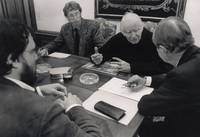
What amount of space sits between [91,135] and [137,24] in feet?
4.08

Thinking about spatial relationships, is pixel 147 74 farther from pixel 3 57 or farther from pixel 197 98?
pixel 3 57

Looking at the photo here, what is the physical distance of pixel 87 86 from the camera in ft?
4.71

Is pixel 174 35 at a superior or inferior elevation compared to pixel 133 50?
superior

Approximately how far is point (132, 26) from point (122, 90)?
722 mm

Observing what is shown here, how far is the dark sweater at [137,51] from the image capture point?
1854 millimetres

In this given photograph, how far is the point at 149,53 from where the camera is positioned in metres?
2.00

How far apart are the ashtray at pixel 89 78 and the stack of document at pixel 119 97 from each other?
0.38 ft

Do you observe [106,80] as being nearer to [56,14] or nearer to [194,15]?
[194,15]

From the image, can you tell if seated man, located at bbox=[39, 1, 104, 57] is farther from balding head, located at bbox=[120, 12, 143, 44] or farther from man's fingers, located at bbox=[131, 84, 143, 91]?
man's fingers, located at bbox=[131, 84, 143, 91]

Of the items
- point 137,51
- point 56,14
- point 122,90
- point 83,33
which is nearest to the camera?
point 122,90

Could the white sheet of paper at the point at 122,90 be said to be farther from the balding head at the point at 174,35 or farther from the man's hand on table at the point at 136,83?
the balding head at the point at 174,35

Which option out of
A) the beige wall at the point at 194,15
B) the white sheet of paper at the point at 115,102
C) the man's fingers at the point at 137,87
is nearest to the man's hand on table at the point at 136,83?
the man's fingers at the point at 137,87

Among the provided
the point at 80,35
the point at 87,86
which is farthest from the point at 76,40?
the point at 87,86

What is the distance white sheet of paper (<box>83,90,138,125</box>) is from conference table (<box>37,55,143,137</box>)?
0.09 feet
